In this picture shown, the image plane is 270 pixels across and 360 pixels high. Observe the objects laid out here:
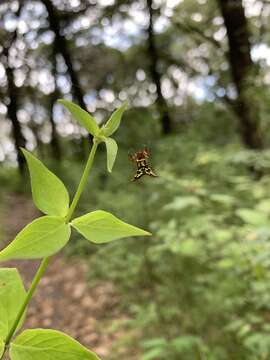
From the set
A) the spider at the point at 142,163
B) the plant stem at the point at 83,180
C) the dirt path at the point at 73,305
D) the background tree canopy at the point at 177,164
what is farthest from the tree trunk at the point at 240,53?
the plant stem at the point at 83,180

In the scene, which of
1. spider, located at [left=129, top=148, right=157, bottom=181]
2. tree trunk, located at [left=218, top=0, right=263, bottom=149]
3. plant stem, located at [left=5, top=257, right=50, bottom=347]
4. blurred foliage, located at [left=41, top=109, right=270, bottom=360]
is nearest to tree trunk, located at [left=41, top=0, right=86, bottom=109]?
tree trunk, located at [left=218, top=0, right=263, bottom=149]

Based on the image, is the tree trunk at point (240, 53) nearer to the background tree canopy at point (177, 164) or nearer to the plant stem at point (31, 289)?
the background tree canopy at point (177, 164)

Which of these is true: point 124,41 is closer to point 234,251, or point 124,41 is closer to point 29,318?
point 29,318

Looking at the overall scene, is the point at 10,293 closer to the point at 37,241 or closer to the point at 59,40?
the point at 37,241

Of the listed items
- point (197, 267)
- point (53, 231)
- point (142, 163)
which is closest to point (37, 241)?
point (53, 231)

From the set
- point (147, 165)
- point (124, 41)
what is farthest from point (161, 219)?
point (124, 41)
